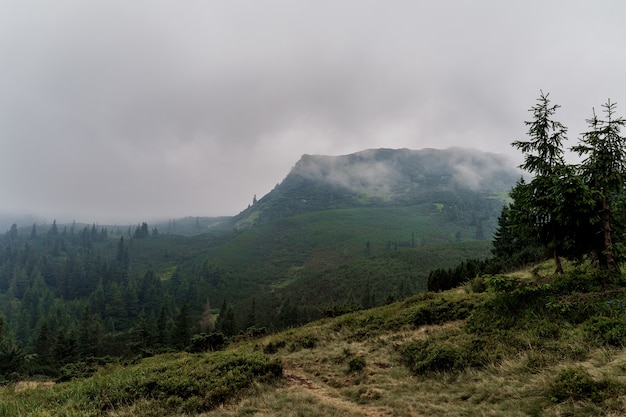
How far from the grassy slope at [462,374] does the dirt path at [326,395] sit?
0.04 m

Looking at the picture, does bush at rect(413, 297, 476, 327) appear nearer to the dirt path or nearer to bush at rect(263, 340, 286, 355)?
the dirt path

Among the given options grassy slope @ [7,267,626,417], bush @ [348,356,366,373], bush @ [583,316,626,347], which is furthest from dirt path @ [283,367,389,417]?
bush @ [583,316,626,347]

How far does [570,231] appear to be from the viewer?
48.5ft

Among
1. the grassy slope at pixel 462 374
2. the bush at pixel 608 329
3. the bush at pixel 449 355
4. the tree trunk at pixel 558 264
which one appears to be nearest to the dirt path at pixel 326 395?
the grassy slope at pixel 462 374

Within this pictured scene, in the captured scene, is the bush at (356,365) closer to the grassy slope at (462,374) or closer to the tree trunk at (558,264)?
the grassy slope at (462,374)

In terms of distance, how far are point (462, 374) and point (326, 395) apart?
4809 mm

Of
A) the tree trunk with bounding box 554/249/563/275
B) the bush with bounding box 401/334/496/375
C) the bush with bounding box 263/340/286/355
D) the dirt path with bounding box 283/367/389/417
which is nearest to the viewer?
the dirt path with bounding box 283/367/389/417

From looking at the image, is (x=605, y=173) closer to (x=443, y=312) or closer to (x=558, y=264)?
(x=558, y=264)

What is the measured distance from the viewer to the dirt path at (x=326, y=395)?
9.20 metres

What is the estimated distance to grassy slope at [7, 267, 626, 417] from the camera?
779 centimetres

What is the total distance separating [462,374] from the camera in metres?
10.5

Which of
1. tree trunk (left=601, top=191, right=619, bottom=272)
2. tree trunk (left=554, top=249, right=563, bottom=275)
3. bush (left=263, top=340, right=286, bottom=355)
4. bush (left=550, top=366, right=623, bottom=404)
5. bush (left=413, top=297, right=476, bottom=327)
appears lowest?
bush (left=263, top=340, right=286, bottom=355)

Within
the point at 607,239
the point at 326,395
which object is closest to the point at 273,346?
the point at 326,395

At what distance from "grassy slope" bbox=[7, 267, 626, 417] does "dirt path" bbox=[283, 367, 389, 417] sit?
4cm
